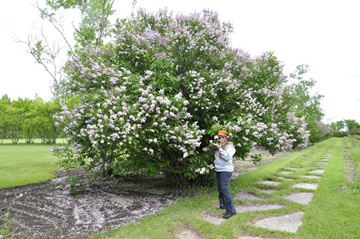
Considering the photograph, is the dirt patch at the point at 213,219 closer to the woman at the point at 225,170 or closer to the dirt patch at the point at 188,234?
the woman at the point at 225,170

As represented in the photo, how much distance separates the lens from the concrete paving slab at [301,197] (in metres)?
6.18

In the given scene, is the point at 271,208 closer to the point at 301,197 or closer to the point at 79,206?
the point at 301,197

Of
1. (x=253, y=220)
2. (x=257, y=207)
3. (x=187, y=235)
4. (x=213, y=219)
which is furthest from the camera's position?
(x=257, y=207)

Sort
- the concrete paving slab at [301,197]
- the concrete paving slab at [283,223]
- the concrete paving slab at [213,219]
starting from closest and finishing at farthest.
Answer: the concrete paving slab at [283,223], the concrete paving slab at [213,219], the concrete paving slab at [301,197]

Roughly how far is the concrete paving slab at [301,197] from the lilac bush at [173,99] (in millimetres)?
1605

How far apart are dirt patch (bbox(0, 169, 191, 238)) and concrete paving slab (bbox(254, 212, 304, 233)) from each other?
2.72m

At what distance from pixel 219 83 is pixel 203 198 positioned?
3.42 metres

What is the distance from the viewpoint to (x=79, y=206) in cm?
634

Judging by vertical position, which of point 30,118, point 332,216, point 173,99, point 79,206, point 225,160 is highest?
point 30,118

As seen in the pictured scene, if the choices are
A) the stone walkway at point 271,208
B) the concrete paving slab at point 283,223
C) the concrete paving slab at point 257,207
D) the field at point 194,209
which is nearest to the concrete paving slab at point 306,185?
the stone walkway at point 271,208

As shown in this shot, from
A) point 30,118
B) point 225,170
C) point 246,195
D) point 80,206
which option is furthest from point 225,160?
point 30,118

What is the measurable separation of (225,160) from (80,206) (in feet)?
14.3

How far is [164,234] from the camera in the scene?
411 cm

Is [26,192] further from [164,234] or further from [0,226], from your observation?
[164,234]
